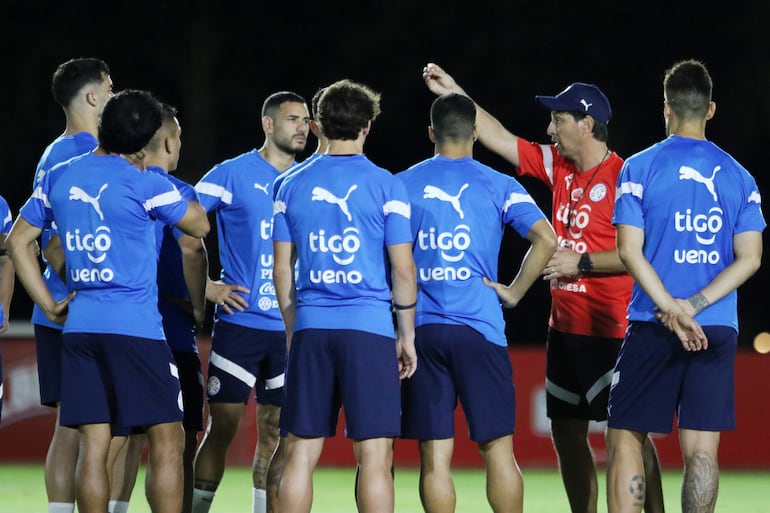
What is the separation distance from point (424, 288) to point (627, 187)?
4.04 feet

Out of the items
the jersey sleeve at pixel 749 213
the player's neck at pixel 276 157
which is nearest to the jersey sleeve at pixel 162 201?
the player's neck at pixel 276 157

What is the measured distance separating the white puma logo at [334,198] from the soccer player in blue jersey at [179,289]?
124cm

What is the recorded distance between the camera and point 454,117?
7.31 meters

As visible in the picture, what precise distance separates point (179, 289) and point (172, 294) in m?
0.05

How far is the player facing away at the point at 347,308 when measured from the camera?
22.1ft

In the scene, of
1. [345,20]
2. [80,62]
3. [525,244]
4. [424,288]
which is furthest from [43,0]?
[424,288]

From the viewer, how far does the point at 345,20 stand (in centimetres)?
2408

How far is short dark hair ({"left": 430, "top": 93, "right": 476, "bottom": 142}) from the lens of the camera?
7309mm

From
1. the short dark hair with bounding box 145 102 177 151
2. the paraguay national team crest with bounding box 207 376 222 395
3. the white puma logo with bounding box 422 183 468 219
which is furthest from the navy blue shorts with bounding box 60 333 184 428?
the white puma logo with bounding box 422 183 468 219

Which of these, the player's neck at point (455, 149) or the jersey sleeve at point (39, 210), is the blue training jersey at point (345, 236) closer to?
the player's neck at point (455, 149)

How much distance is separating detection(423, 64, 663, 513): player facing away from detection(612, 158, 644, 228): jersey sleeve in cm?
93

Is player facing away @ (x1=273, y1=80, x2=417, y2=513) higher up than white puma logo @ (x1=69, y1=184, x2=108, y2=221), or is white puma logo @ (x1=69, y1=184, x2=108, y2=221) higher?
white puma logo @ (x1=69, y1=184, x2=108, y2=221)

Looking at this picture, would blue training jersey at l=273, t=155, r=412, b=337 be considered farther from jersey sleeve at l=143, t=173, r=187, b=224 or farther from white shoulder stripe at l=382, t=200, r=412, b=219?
jersey sleeve at l=143, t=173, r=187, b=224

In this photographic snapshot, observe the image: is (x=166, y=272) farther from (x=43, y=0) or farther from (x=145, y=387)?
(x=43, y=0)
